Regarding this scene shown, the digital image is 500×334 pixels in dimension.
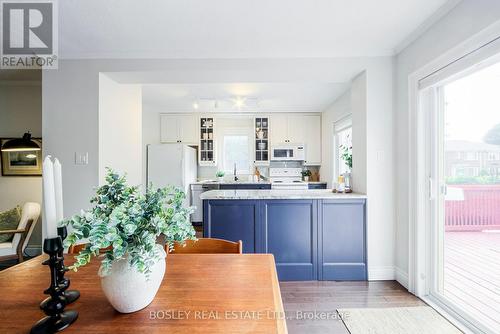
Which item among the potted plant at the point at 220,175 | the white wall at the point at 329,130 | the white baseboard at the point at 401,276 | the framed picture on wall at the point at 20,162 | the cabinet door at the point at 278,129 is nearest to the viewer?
the white baseboard at the point at 401,276

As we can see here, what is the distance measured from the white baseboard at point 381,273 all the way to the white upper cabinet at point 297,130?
3.02 m

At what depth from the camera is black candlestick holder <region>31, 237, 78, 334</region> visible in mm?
674

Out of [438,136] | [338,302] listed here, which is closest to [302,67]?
[438,136]

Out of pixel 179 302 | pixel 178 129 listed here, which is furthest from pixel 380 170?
pixel 178 129

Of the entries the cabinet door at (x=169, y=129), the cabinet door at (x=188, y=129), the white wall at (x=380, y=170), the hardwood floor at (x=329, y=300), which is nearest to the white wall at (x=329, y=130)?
the white wall at (x=380, y=170)

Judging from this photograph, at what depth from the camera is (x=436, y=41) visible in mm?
1966


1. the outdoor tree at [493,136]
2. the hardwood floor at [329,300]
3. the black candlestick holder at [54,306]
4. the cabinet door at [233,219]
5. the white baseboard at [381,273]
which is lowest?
the hardwood floor at [329,300]

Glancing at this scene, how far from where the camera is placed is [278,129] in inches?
211

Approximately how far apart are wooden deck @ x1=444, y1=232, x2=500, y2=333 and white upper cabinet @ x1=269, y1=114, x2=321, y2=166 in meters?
3.27

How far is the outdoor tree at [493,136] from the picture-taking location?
5.49 ft

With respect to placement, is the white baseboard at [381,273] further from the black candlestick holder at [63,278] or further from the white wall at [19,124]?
the white wall at [19,124]

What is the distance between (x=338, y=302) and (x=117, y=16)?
9.84 feet

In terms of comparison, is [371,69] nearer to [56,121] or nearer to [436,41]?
[436,41]

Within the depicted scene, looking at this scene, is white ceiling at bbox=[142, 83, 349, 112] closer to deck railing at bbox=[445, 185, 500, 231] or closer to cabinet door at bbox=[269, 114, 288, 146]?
cabinet door at bbox=[269, 114, 288, 146]
